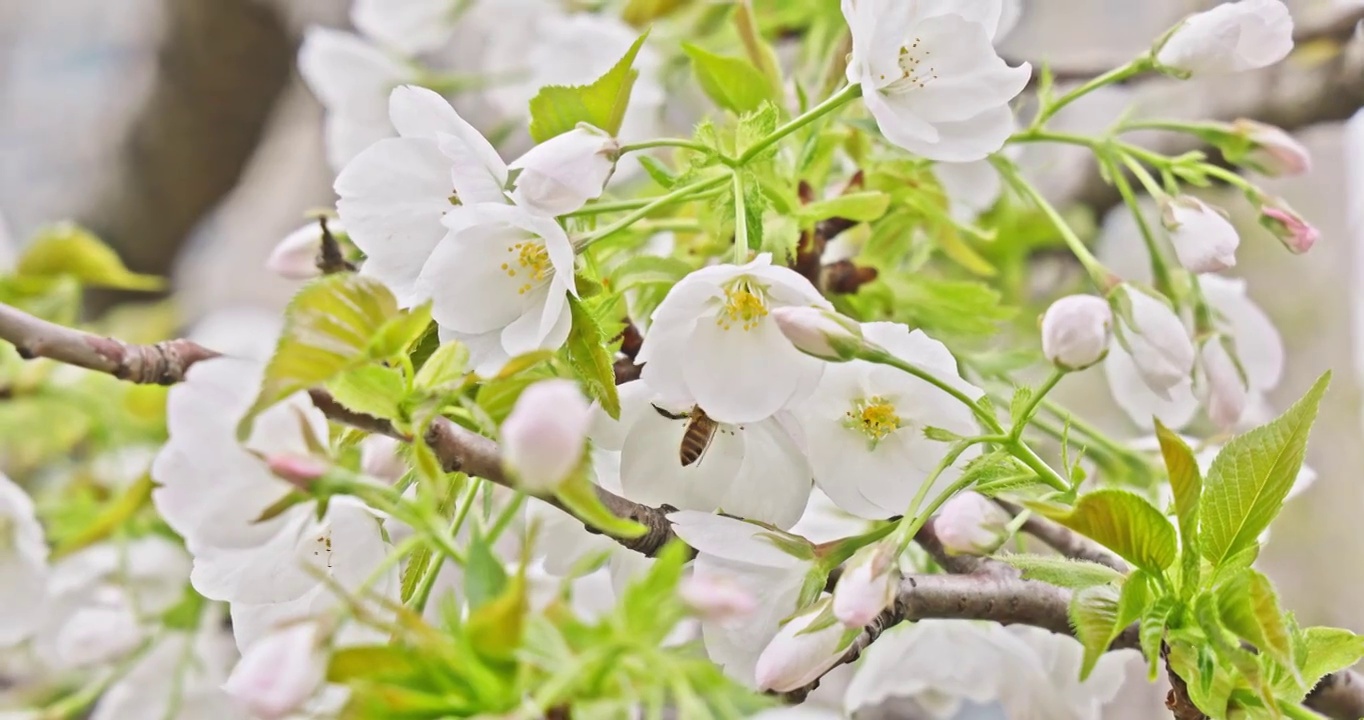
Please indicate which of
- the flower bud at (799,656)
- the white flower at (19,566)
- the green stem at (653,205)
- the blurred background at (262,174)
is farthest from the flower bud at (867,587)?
the blurred background at (262,174)

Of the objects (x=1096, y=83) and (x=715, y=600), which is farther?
→ (x=1096, y=83)

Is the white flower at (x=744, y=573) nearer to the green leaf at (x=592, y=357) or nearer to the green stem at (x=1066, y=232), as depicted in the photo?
the green leaf at (x=592, y=357)

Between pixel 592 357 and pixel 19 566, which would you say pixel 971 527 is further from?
pixel 19 566

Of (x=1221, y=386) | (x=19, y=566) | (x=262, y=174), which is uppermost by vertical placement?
(x=1221, y=386)

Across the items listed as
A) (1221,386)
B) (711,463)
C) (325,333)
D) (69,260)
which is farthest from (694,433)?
(69,260)

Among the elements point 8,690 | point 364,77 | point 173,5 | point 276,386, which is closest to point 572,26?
point 364,77

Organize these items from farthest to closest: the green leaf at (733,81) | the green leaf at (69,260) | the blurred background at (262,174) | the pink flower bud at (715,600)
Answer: the blurred background at (262,174) < the green leaf at (69,260) < the green leaf at (733,81) < the pink flower bud at (715,600)

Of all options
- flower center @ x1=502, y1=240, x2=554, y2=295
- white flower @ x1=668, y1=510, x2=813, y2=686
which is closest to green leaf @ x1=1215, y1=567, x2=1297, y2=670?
white flower @ x1=668, y1=510, x2=813, y2=686
